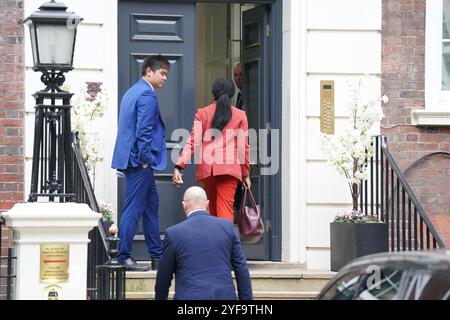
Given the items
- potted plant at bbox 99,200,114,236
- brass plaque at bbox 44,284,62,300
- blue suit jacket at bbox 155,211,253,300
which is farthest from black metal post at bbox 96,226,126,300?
potted plant at bbox 99,200,114,236

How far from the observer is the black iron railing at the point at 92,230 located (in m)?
9.94

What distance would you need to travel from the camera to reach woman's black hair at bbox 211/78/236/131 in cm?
1131

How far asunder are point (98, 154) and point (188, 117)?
46.2 inches

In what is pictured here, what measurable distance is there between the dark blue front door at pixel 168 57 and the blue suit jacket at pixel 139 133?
1.02 metres

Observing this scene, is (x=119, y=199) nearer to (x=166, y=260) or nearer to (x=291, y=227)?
(x=291, y=227)

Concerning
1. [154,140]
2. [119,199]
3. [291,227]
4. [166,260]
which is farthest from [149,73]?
[166,260]

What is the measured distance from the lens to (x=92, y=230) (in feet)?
33.0

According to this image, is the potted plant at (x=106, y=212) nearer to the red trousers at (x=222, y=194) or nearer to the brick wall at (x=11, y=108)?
the brick wall at (x=11, y=108)

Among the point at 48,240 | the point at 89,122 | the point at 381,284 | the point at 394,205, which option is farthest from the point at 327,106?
the point at 381,284

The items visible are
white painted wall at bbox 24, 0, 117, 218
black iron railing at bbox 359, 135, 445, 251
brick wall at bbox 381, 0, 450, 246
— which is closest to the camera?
black iron railing at bbox 359, 135, 445, 251

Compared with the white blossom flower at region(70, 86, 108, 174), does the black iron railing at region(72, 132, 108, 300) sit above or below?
below

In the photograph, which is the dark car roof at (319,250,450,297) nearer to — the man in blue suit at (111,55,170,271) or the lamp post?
the lamp post

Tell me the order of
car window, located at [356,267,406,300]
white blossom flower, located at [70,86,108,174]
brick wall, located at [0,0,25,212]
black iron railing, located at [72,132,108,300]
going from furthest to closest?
brick wall, located at [0,0,25,212], white blossom flower, located at [70,86,108,174], black iron railing, located at [72,132,108,300], car window, located at [356,267,406,300]

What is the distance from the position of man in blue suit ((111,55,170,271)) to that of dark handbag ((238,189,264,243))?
0.90 meters
